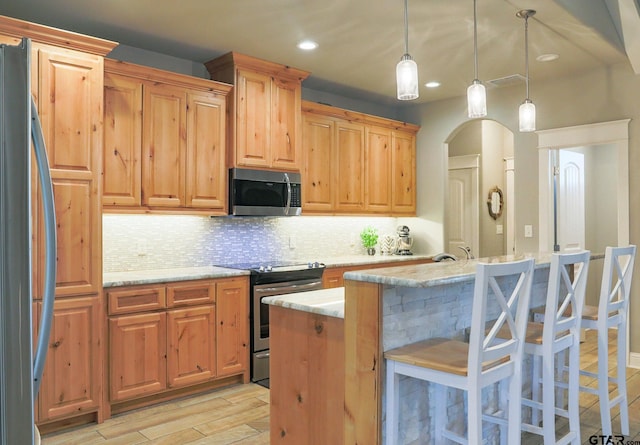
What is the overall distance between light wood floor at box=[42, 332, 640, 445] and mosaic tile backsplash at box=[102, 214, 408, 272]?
1.20 meters

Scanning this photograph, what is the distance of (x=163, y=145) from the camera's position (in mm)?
3971

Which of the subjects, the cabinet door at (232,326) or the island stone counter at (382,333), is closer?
the island stone counter at (382,333)

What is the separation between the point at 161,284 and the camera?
12.0ft

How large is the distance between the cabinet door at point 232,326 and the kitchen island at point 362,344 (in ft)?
4.66

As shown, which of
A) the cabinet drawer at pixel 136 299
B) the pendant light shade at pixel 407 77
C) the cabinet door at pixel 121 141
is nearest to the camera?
the pendant light shade at pixel 407 77

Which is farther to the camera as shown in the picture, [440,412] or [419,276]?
[440,412]

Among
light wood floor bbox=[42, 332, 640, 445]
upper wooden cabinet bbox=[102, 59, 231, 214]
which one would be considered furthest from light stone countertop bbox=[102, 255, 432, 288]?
light wood floor bbox=[42, 332, 640, 445]

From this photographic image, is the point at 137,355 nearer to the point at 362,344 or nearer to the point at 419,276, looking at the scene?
the point at 362,344

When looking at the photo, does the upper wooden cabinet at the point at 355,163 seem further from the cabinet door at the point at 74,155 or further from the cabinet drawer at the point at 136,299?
the cabinet door at the point at 74,155

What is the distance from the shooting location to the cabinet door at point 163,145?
3.88 metres

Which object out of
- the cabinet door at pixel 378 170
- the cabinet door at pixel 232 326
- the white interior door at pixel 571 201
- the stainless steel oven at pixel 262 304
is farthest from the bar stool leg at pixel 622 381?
the cabinet door at pixel 378 170

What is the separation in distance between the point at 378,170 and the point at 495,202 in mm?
2322

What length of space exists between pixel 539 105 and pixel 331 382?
160 inches

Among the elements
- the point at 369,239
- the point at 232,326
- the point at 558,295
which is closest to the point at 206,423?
the point at 232,326
